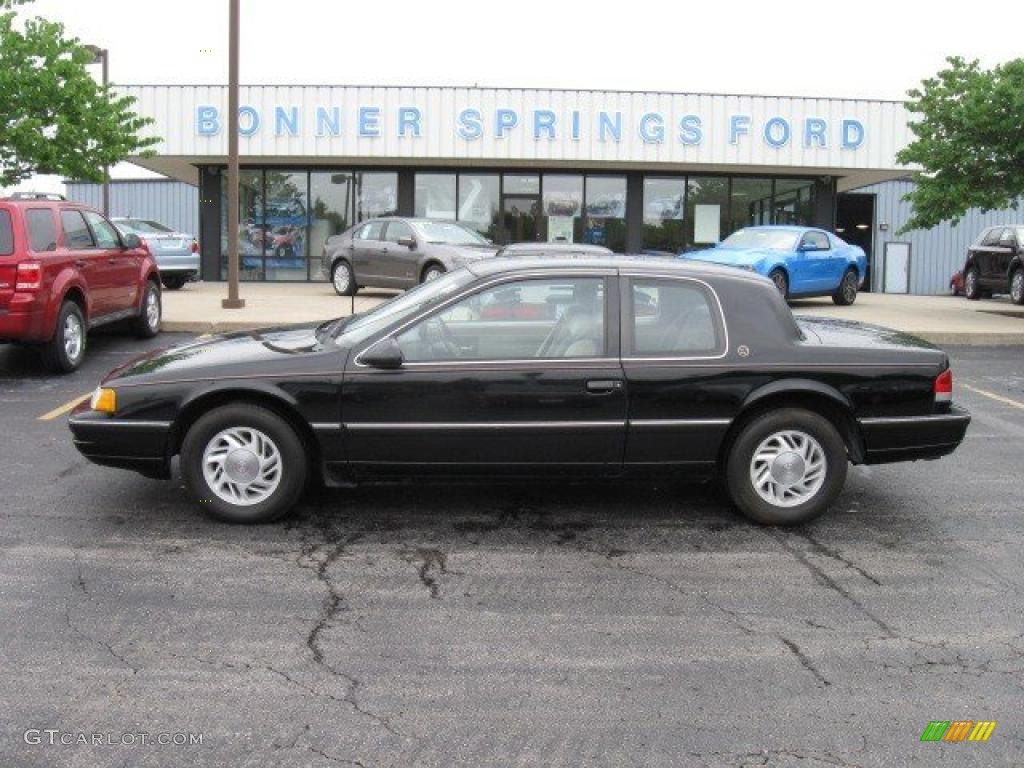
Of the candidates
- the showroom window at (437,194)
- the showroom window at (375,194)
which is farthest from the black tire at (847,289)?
the showroom window at (375,194)

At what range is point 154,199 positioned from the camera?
132 feet

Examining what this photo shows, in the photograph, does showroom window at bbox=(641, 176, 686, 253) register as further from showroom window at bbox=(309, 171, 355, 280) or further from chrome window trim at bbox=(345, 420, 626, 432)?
chrome window trim at bbox=(345, 420, 626, 432)

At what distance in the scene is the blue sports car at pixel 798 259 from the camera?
20641mm

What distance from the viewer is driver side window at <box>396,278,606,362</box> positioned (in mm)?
6160

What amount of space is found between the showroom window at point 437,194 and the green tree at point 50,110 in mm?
10453

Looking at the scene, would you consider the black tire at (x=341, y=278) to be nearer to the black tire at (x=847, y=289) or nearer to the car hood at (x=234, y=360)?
the black tire at (x=847, y=289)

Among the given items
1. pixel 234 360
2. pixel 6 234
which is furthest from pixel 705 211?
pixel 234 360

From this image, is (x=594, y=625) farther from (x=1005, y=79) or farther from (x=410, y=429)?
(x=1005, y=79)

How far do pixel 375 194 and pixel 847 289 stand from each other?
445 inches

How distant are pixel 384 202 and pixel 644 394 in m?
22.4

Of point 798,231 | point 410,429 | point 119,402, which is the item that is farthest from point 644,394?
point 798,231

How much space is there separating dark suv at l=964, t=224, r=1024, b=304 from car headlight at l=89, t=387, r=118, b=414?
67.2 ft

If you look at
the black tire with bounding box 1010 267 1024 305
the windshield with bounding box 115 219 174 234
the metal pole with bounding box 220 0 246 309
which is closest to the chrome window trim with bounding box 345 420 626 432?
the metal pole with bounding box 220 0 246 309

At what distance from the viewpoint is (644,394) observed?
20.2ft
